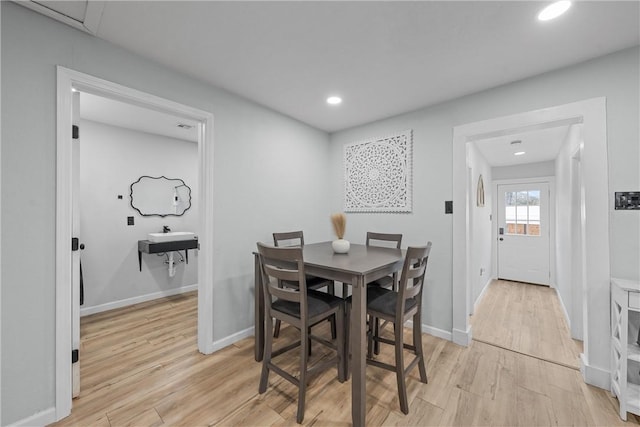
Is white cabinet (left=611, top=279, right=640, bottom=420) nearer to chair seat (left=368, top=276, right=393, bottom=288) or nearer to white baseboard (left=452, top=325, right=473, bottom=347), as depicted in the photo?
white baseboard (left=452, top=325, right=473, bottom=347)

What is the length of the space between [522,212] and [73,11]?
6220mm

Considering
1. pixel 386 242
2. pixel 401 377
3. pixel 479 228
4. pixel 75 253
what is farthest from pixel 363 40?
pixel 479 228

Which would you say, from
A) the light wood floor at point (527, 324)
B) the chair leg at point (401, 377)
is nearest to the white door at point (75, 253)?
the chair leg at point (401, 377)

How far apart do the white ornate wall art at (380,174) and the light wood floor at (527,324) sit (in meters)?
1.58

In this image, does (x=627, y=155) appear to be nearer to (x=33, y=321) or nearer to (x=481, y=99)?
(x=481, y=99)

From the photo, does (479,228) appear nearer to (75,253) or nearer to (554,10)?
(554,10)

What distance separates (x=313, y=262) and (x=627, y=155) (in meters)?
2.25

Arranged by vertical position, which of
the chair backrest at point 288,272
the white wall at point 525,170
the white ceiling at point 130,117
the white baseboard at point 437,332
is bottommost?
the white baseboard at point 437,332

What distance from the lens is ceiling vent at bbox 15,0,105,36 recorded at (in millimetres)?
1413

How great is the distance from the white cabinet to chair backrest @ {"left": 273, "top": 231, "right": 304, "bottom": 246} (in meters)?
2.43

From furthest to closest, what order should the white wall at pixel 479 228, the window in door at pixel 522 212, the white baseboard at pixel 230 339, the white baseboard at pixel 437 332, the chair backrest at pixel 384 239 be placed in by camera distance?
the window in door at pixel 522 212 < the white wall at pixel 479 228 < the chair backrest at pixel 384 239 < the white baseboard at pixel 437 332 < the white baseboard at pixel 230 339

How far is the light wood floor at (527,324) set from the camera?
238 cm

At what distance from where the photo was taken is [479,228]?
147 inches

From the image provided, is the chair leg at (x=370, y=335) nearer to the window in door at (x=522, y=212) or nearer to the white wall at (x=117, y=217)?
the white wall at (x=117, y=217)
